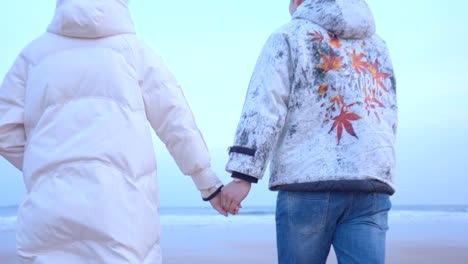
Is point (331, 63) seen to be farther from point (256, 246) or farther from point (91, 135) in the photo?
point (256, 246)

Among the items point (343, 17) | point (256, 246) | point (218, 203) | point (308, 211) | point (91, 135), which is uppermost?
point (343, 17)

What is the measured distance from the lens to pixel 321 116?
2352mm

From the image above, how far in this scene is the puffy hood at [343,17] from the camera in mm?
2438

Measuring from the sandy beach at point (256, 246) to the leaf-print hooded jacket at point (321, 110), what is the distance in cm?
461

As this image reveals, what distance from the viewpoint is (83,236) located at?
1.99 meters

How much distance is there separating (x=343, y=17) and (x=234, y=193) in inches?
34.9

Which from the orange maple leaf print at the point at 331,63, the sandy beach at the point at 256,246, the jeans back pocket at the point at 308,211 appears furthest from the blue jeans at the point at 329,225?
the sandy beach at the point at 256,246

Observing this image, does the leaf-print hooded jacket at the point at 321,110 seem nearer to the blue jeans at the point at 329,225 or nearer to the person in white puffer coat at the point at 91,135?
the blue jeans at the point at 329,225

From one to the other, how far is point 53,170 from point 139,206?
0.33 metres

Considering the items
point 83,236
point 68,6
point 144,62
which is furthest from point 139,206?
point 68,6

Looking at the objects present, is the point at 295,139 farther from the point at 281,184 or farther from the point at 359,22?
the point at 359,22

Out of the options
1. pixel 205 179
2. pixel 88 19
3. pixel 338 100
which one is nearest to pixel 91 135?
pixel 88 19

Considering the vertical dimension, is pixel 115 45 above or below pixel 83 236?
above

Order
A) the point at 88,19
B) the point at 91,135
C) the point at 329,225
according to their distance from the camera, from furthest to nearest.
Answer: the point at 329,225 → the point at 88,19 → the point at 91,135
